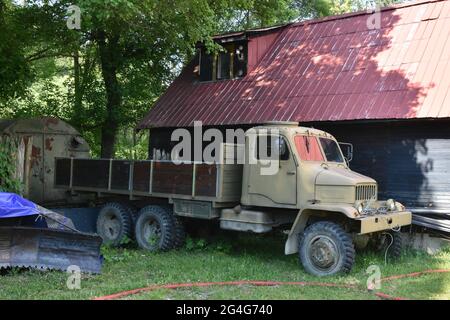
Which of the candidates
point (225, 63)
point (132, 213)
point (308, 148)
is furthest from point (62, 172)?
point (308, 148)

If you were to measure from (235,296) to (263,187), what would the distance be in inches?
111

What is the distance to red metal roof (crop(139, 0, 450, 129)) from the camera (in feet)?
36.6

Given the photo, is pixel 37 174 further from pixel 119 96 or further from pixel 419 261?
pixel 419 261

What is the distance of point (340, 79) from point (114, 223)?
6.41 m

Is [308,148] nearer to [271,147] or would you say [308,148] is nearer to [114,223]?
[271,147]

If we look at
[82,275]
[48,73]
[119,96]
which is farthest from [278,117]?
[48,73]

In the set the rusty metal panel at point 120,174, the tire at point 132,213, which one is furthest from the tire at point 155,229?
the rusty metal panel at point 120,174

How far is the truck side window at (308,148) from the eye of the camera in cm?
916

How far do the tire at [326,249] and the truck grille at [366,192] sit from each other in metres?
0.73

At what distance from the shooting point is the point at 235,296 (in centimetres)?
696

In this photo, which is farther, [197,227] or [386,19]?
[386,19]

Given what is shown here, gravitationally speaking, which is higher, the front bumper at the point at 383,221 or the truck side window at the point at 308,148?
the truck side window at the point at 308,148

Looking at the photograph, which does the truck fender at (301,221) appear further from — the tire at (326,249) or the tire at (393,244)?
the tire at (393,244)

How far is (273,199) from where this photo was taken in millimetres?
9242
